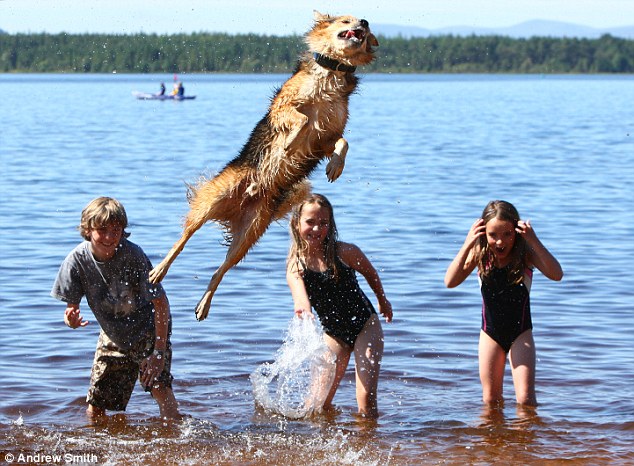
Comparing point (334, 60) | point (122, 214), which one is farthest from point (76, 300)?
point (334, 60)

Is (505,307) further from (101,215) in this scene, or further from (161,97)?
(161,97)

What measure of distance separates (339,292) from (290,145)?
1.51 m

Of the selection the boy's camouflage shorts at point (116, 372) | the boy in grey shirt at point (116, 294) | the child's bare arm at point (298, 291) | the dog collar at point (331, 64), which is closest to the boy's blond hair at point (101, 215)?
the boy in grey shirt at point (116, 294)

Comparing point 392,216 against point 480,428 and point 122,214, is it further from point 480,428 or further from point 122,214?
point 122,214

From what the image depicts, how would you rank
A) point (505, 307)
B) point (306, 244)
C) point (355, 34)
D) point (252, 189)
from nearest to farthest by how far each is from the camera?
point (355, 34) → point (252, 189) → point (505, 307) → point (306, 244)

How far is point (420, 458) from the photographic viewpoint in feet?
22.2

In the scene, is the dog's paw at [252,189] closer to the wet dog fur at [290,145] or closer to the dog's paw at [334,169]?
the wet dog fur at [290,145]

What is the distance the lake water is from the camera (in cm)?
706

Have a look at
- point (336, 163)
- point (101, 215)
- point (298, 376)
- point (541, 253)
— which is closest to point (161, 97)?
point (298, 376)

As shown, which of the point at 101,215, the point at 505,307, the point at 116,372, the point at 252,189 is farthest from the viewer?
the point at 505,307

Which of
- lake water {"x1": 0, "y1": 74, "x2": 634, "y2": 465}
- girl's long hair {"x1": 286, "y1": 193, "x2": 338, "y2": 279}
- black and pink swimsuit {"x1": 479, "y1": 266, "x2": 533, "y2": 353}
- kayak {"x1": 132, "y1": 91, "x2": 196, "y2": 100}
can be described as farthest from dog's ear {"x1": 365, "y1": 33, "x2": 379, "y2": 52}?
kayak {"x1": 132, "y1": 91, "x2": 196, "y2": 100}

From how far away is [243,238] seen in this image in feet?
22.1

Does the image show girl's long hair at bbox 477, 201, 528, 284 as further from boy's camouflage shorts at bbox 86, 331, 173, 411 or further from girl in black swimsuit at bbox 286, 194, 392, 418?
boy's camouflage shorts at bbox 86, 331, 173, 411

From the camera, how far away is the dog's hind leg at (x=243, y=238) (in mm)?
6695
